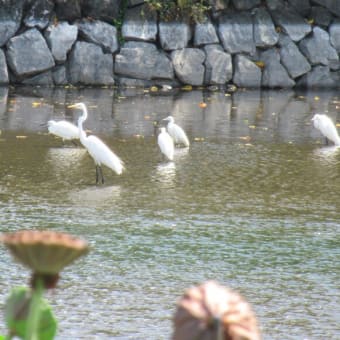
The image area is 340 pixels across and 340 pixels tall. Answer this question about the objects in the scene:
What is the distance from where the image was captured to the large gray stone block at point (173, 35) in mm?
19047

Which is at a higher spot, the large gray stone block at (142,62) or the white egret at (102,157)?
the large gray stone block at (142,62)

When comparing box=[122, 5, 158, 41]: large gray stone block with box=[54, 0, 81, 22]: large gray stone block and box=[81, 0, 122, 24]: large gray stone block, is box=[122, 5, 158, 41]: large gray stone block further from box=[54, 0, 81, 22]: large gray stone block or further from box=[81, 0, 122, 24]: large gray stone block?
box=[54, 0, 81, 22]: large gray stone block

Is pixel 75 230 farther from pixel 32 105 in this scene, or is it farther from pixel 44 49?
pixel 44 49

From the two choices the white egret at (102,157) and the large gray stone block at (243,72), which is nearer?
the white egret at (102,157)

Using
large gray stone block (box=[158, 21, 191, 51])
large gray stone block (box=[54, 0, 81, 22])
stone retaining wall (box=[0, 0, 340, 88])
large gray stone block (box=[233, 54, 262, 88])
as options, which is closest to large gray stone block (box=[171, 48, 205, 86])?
stone retaining wall (box=[0, 0, 340, 88])

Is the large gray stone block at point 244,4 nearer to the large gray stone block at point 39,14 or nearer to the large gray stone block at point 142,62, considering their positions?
the large gray stone block at point 142,62

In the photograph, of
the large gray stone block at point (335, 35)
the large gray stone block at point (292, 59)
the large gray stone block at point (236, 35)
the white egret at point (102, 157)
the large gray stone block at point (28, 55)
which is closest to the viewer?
the white egret at point (102, 157)

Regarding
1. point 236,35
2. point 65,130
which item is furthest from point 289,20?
point 65,130

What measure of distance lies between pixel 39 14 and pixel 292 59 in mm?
5152

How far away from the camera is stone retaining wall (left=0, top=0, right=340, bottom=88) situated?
724 inches

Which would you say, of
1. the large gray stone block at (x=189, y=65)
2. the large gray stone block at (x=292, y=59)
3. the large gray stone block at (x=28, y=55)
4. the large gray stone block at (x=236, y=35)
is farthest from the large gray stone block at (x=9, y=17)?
the large gray stone block at (x=292, y=59)

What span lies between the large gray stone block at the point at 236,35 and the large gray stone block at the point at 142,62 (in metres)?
1.28

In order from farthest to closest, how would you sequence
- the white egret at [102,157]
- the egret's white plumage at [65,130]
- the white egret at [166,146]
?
the egret's white plumage at [65,130] → the white egret at [166,146] → the white egret at [102,157]

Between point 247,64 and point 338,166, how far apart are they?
336 inches
